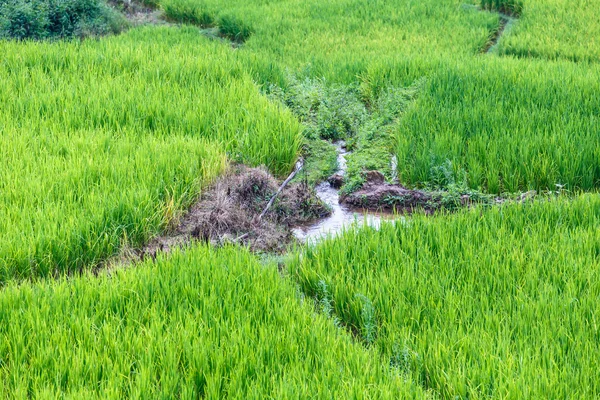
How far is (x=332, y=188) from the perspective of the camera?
15.4 feet

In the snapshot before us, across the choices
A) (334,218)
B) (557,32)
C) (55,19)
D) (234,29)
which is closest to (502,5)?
(557,32)

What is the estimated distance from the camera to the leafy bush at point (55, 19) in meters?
7.61

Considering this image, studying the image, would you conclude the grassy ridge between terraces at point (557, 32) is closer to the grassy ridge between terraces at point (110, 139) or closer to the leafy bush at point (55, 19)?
the grassy ridge between terraces at point (110, 139)

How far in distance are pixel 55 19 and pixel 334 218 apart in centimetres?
523

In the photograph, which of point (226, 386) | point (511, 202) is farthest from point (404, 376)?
point (511, 202)

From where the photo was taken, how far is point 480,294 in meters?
2.97

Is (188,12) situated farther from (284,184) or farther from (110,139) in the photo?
(284,184)

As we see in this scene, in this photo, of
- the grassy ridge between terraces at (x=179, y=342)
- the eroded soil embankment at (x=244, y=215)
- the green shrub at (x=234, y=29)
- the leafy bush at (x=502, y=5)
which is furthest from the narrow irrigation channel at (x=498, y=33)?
the grassy ridge between terraces at (x=179, y=342)

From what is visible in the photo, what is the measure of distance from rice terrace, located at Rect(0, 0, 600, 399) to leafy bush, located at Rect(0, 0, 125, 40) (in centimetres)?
142

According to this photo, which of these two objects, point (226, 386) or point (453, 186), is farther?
point (453, 186)

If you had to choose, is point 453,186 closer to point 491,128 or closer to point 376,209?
point 376,209

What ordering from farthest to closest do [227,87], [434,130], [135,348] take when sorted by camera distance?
[227,87] < [434,130] < [135,348]

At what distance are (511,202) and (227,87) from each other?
242 cm

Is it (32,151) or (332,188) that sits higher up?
(32,151)
